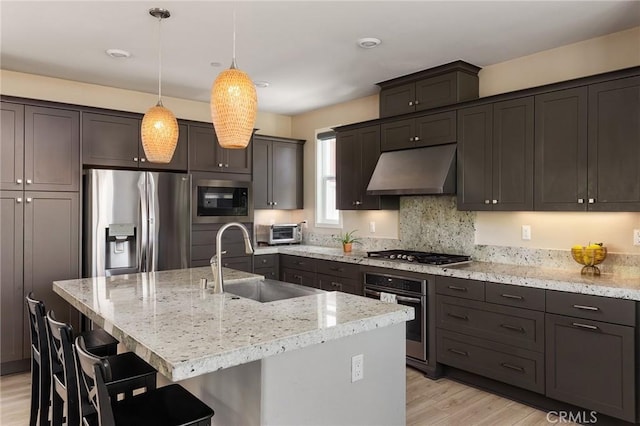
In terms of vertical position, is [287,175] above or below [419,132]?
below

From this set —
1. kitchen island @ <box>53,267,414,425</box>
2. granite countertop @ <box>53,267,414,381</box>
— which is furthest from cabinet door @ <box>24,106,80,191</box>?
kitchen island @ <box>53,267,414,425</box>

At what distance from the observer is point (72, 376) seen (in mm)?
1961

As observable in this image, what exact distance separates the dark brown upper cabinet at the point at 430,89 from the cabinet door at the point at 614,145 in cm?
113

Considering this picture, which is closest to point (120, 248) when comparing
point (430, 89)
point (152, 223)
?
point (152, 223)

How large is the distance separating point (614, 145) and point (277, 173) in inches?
148

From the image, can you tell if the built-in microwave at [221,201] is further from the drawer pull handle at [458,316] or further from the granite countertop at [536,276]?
the drawer pull handle at [458,316]

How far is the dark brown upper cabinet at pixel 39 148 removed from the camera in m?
3.81

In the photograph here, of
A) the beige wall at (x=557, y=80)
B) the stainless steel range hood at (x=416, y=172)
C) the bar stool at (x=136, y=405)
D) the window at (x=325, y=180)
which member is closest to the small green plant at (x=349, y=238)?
the window at (x=325, y=180)

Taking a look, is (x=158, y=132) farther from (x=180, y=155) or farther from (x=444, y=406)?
(x=444, y=406)

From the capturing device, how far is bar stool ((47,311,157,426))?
1.90 meters

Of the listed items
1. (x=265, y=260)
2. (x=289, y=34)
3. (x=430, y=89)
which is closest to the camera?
(x=289, y=34)

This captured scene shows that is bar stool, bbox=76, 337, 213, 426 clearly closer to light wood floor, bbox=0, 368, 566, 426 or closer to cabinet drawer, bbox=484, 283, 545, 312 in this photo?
light wood floor, bbox=0, 368, 566, 426

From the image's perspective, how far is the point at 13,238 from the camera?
12.6 ft

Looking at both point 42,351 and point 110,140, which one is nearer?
point 42,351
